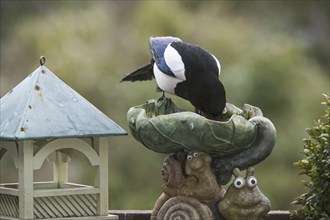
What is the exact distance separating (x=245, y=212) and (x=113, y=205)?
361 centimetres

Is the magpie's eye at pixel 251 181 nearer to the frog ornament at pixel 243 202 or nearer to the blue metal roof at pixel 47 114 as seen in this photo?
the frog ornament at pixel 243 202

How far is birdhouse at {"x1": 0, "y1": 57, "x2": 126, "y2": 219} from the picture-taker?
14.2 feet

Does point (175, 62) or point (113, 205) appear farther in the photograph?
point (113, 205)

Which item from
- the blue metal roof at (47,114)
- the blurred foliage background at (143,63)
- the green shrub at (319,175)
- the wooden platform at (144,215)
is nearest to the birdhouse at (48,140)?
the blue metal roof at (47,114)

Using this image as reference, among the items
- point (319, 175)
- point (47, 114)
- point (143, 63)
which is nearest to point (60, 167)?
point (47, 114)

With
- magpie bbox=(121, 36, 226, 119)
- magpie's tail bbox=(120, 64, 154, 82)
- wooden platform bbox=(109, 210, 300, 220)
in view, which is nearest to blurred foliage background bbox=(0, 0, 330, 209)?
wooden platform bbox=(109, 210, 300, 220)

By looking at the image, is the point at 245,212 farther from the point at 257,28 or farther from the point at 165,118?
the point at 257,28

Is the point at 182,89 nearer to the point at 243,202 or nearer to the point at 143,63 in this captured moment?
the point at 243,202

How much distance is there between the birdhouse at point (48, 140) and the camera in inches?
170

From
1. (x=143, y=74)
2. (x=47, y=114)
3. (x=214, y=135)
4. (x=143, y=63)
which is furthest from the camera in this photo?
(x=143, y=63)

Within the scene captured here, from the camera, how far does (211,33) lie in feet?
27.8

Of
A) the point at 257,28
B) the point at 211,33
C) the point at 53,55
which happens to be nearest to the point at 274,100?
the point at 211,33

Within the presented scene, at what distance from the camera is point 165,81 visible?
14.6ft

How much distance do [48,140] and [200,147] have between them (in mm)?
588
